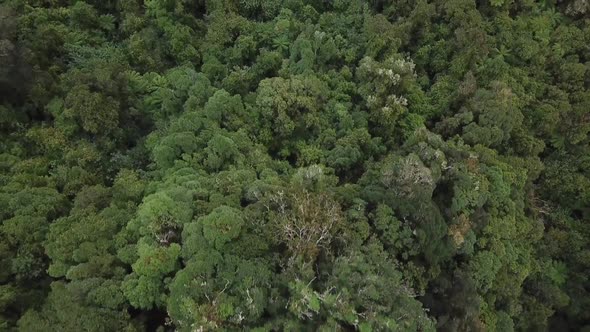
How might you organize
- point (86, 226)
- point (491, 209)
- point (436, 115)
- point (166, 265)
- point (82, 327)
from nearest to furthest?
1. point (82, 327)
2. point (166, 265)
3. point (86, 226)
4. point (491, 209)
5. point (436, 115)

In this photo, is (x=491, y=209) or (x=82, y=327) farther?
(x=491, y=209)

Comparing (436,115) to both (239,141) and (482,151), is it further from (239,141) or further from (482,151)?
(239,141)

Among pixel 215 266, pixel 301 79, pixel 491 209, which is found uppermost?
pixel 301 79

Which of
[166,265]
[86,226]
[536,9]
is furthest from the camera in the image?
[536,9]

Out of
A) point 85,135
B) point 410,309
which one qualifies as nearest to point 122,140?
point 85,135

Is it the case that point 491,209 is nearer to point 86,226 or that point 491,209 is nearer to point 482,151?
point 482,151

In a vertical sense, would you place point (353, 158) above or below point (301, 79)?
below
